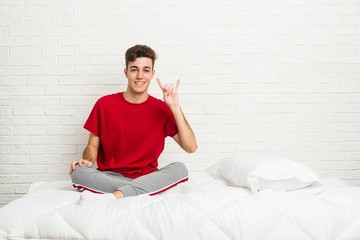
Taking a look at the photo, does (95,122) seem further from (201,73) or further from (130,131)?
(201,73)

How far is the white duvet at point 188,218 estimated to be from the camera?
2.09 metres

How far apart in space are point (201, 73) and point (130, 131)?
2.94ft

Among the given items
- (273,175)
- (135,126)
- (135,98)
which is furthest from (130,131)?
(273,175)

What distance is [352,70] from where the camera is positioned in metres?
3.79

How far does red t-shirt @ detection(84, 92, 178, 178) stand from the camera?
311 centimetres

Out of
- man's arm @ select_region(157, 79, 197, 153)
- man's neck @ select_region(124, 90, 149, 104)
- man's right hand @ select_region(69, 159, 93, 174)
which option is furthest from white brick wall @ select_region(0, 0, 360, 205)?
man's right hand @ select_region(69, 159, 93, 174)

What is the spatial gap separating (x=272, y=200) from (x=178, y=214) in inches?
17.4

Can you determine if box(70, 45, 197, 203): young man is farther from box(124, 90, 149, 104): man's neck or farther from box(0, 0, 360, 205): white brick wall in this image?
box(0, 0, 360, 205): white brick wall

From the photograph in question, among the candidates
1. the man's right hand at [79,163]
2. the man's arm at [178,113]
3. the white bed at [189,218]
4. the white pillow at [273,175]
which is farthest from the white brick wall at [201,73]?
the white bed at [189,218]

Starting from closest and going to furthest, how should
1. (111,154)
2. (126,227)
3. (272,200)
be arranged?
1. (126,227)
2. (272,200)
3. (111,154)

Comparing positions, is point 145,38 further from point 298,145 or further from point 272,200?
point 272,200

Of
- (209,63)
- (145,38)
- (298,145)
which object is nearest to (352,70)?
(298,145)

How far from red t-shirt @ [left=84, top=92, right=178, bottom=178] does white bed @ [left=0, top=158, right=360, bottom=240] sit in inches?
33.0

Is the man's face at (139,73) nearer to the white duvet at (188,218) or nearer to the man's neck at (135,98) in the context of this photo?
the man's neck at (135,98)
